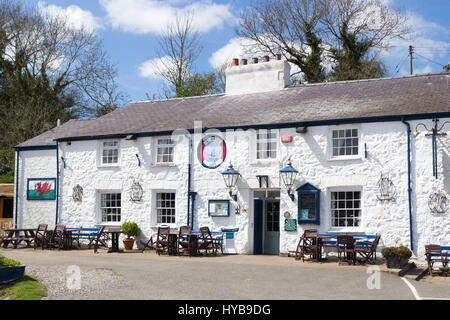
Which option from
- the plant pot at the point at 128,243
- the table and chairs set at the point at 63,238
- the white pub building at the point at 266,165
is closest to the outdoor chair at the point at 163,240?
the white pub building at the point at 266,165

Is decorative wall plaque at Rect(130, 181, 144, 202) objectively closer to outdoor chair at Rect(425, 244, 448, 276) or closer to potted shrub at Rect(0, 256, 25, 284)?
potted shrub at Rect(0, 256, 25, 284)

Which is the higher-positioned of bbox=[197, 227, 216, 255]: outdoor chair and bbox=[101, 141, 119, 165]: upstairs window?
bbox=[101, 141, 119, 165]: upstairs window

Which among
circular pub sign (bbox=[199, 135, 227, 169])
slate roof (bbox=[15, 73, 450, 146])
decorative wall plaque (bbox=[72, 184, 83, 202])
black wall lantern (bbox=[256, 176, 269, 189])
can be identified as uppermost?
slate roof (bbox=[15, 73, 450, 146])

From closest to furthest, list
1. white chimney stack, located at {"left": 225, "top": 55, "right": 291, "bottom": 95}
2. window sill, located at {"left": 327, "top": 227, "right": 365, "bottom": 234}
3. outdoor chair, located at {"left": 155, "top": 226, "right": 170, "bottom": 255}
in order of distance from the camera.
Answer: window sill, located at {"left": 327, "top": 227, "right": 365, "bottom": 234}
outdoor chair, located at {"left": 155, "top": 226, "right": 170, "bottom": 255}
white chimney stack, located at {"left": 225, "top": 55, "right": 291, "bottom": 95}

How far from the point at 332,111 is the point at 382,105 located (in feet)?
5.26

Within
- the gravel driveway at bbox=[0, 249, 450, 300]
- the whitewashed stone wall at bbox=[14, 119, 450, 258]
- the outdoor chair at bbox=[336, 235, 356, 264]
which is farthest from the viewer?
the whitewashed stone wall at bbox=[14, 119, 450, 258]

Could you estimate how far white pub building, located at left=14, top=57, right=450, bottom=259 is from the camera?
15.4 metres

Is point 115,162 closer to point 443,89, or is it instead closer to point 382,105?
point 382,105

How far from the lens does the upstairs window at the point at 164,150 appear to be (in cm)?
1919

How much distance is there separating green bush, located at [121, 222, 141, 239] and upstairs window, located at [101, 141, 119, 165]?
266 centimetres

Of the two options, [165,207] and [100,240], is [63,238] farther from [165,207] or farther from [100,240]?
[165,207]

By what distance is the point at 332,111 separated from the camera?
1719 cm

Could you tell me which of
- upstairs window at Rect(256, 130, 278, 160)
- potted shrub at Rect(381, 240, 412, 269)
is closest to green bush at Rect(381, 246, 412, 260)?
potted shrub at Rect(381, 240, 412, 269)
